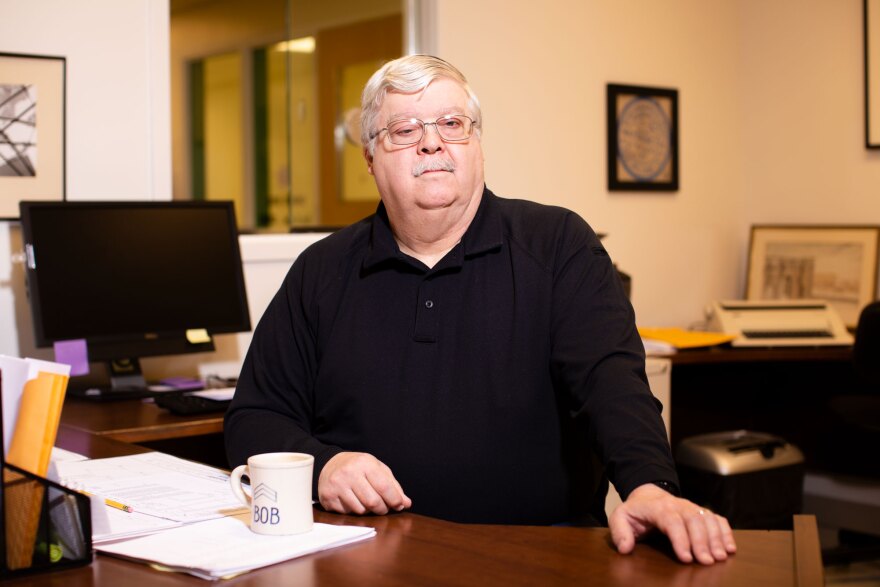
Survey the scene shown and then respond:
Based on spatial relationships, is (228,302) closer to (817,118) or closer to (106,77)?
(106,77)

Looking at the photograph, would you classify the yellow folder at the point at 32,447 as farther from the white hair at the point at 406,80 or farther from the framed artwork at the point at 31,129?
the framed artwork at the point at 31,129

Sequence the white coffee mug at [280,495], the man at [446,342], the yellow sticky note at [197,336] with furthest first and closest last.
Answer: the yellow sticky note at [197,336] < the man at [446,342] < the white coffee mug at [280,495]

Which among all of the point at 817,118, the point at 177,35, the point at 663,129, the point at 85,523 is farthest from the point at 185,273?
the point at 177,35

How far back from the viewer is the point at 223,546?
1196 mm

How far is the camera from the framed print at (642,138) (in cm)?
389

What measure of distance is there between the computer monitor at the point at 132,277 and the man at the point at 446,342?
91 centimetres

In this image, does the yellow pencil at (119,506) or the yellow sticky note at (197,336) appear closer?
the yellow pencil at (119,506)

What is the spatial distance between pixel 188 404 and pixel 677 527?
147cm

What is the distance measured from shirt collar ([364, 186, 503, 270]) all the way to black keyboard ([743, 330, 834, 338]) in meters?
2.07

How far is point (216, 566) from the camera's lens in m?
1.10

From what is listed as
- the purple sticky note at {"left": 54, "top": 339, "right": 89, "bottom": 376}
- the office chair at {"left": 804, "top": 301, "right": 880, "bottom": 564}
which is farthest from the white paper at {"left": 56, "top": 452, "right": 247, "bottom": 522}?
the office chair at {"left": 804, "top": 301, "right": 880, "bottom": 564}

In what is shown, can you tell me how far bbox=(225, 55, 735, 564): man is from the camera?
1646 millimetres

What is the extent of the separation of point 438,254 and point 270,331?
0.33m

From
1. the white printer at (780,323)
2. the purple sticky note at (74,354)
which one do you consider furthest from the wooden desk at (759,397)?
the purple sticky note at (74,354)
